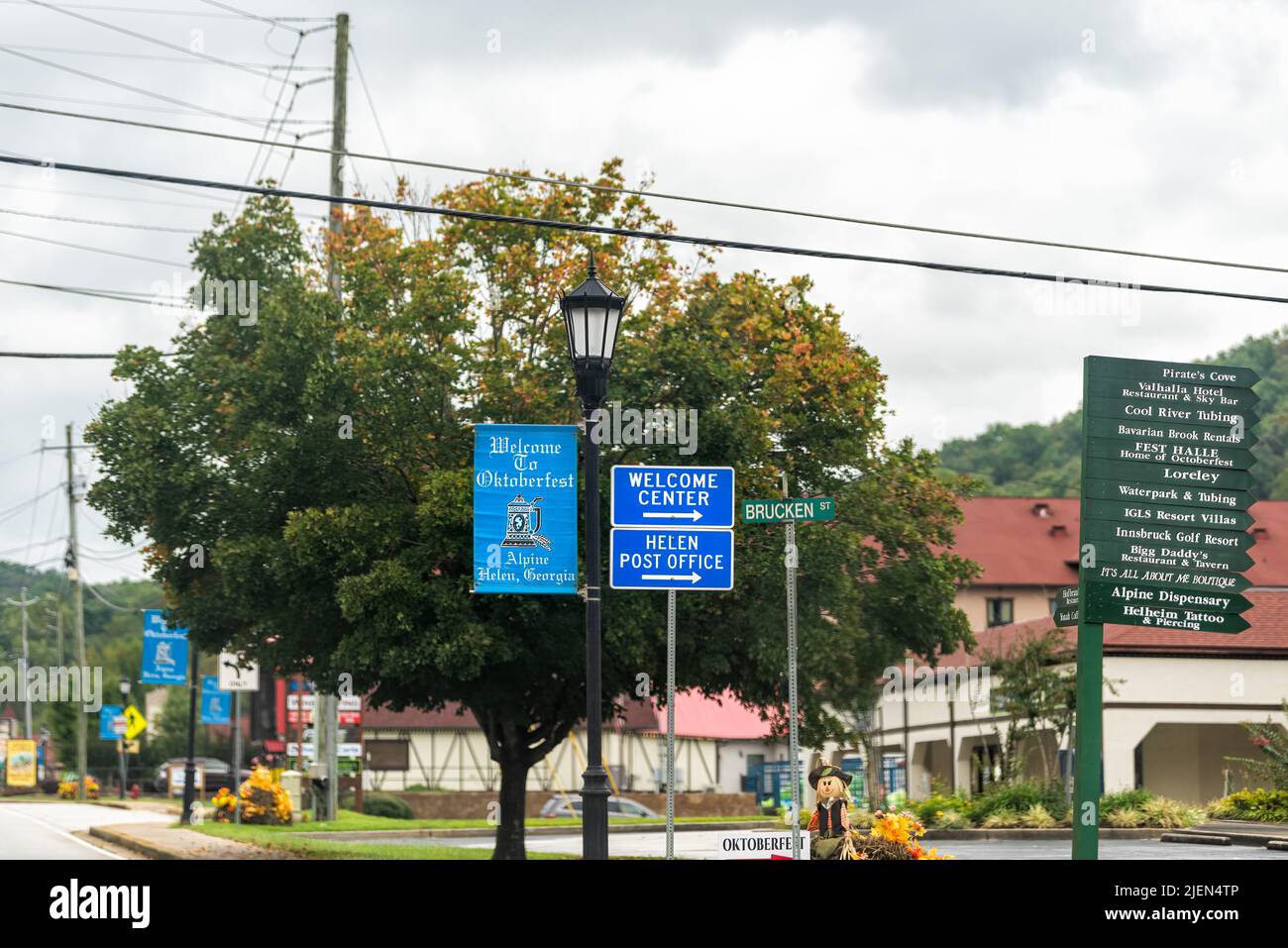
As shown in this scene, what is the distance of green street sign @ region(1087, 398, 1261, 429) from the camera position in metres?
14.8

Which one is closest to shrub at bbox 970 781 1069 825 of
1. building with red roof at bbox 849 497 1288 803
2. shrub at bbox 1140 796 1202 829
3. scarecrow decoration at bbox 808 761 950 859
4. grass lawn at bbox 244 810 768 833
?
shrub at bbox 1140 796 1202 829

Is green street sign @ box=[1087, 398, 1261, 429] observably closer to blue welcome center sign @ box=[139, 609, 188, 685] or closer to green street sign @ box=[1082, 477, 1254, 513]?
green street sign @ box=[1082, 477, 1254, 513]

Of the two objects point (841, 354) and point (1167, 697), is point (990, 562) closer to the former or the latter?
point (1167, 697)

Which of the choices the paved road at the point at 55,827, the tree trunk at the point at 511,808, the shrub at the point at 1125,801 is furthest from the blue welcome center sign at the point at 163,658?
the shrub at the point at 1125,801

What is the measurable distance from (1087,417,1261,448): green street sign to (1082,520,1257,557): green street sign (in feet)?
2.65

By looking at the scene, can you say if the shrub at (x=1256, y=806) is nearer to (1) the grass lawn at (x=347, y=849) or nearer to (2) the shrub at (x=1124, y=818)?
(2) the shrub at (x=1124, y=818)

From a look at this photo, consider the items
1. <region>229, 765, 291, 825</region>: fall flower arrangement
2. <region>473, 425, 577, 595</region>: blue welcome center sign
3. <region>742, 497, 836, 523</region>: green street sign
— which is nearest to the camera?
<region>742, 497, 836, 523</region>: green street sign

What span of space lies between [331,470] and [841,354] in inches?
303

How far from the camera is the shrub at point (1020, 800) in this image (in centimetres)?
3052

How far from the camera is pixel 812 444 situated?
23.9 metres

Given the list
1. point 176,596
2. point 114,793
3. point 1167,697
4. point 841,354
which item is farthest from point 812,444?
point 114,793

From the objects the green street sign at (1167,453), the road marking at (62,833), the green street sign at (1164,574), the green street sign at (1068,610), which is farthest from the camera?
the road marking at (62,833)

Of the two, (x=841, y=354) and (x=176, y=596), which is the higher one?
(x=841, y=354)

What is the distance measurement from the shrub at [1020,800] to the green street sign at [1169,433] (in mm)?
16580
